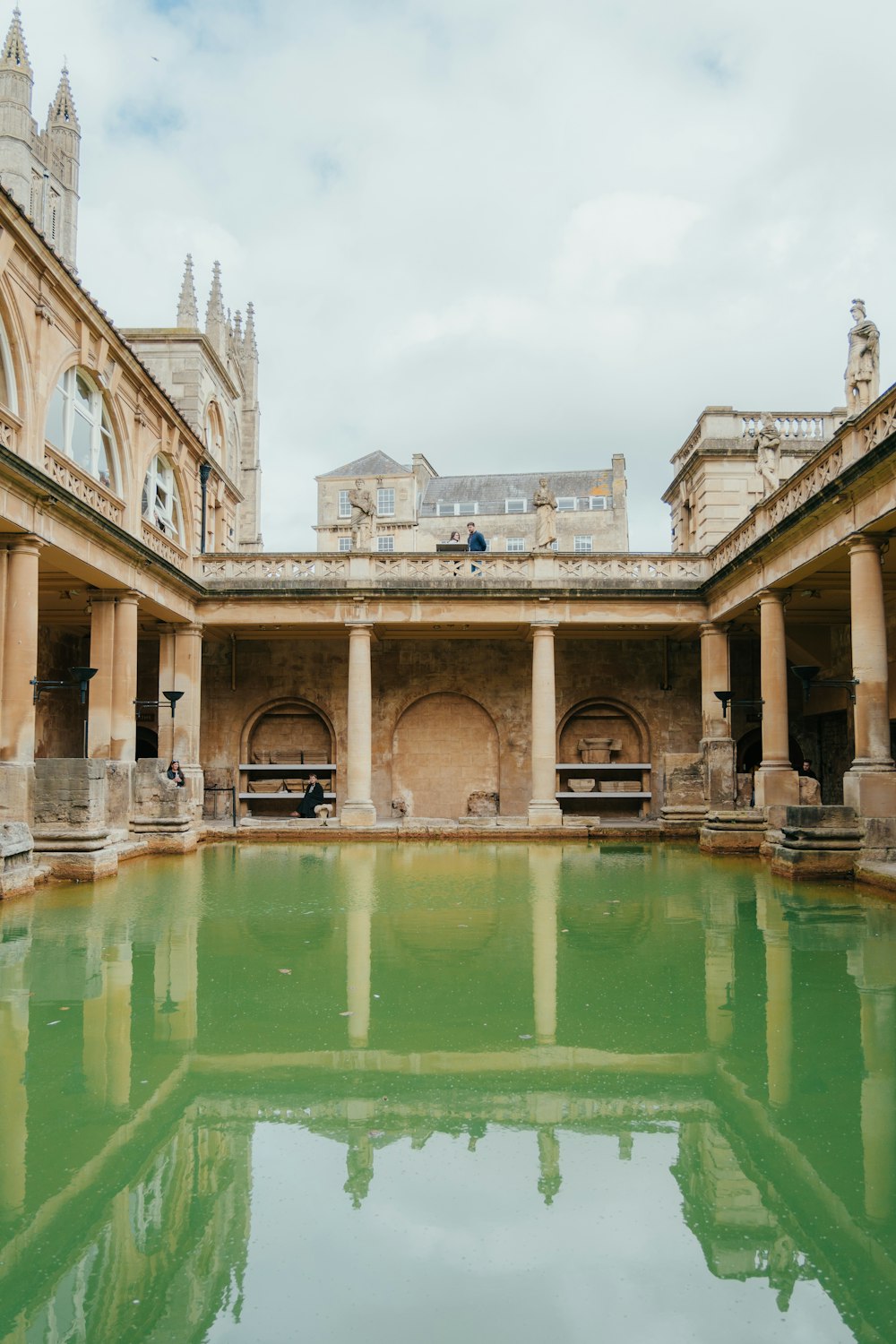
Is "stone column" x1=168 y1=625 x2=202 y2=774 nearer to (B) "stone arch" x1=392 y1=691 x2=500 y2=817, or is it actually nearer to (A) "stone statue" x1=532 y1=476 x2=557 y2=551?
(B) "stone arch" x1=392 y1=691 x2=500 y2=817

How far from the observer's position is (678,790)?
18.6 metres

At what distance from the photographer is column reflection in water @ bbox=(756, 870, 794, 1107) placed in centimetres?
432

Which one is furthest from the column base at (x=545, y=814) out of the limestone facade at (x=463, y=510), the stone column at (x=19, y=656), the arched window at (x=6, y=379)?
the limestone facade at (x=463, y=510)

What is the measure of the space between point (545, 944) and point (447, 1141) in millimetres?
3883

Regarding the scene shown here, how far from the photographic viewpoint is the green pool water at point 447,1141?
2.69 meters

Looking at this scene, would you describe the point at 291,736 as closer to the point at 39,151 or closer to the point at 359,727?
the point at 359,727

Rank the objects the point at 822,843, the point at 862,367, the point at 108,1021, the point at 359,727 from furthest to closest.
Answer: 1. the point at 359,727
2. the point at 862,367
3. the point at 822,843
4. the point at 108,1021

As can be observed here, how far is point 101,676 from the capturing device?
1592 cm

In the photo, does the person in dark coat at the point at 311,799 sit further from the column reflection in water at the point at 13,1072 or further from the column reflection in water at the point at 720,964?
the column reflection in water at the point at 13,1072

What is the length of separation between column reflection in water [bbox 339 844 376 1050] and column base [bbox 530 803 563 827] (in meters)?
4.93

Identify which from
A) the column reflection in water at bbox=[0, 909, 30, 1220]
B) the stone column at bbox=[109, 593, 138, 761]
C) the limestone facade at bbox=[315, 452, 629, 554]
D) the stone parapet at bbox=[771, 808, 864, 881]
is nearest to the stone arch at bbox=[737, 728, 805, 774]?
the stone parapet at bbox=[771, 808, 864, 881]

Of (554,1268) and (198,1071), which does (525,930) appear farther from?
(554,1268)

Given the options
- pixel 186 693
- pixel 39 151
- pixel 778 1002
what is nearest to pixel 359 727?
pixel 186 693

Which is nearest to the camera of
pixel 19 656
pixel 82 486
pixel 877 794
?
pixel 877 794
